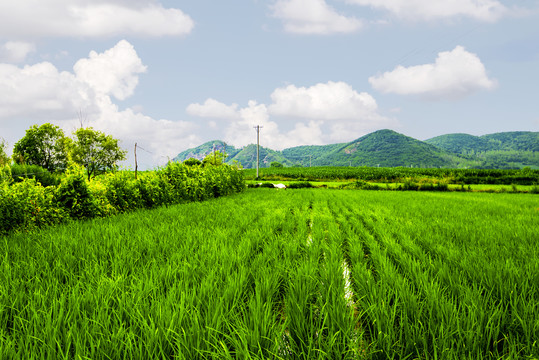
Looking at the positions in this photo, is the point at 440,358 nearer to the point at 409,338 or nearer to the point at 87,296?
the point at 409,338

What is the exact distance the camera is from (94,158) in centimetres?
4672

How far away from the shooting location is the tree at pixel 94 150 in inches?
1757

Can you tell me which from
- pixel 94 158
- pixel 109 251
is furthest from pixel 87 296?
pixel 94 158

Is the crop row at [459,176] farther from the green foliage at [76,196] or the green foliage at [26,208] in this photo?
the green foliage at [26,208]

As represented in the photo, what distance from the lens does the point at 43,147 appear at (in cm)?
4116

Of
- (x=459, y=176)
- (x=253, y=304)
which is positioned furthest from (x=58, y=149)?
(x=459, y=176)

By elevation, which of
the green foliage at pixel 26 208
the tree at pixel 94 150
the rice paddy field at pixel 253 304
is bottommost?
the rice paddy field at pixel 253 304

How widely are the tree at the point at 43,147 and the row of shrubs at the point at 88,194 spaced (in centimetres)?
4141

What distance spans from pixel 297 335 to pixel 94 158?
55.5m

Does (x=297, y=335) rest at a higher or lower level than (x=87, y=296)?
lower

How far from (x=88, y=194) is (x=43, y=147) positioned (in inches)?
1886

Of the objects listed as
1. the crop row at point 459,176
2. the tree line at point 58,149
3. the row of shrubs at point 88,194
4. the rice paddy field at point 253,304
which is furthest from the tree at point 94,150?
the rice paddy field at point 253,304

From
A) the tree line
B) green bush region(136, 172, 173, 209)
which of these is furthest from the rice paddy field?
the tree line

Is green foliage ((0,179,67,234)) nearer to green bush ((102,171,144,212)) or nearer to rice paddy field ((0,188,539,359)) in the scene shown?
rice paddy field ((0,188,539,359))
